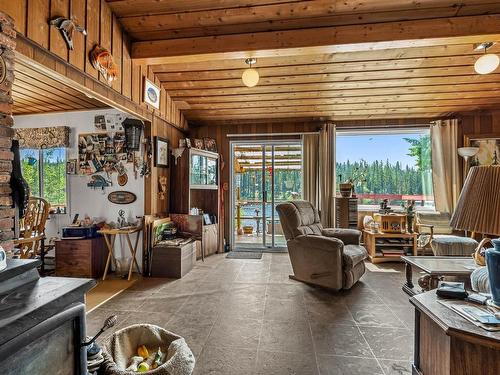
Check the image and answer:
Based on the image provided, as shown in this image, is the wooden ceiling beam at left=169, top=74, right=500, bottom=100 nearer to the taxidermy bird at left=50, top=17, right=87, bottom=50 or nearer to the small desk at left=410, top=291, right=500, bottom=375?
the taxidermy bird at left=50, top=17, right=87, bottom=50

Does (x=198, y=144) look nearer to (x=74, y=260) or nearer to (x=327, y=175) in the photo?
(x=327, y=175)

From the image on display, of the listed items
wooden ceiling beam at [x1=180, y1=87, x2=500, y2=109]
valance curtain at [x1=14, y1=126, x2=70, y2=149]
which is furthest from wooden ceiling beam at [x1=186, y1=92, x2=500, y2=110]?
valance curtain at [x1=14, y1=126, x2=70, y2=149]

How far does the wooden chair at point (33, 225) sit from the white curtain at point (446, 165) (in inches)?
237

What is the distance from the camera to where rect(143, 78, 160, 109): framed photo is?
3.47 metres

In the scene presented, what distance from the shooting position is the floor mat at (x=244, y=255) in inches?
185

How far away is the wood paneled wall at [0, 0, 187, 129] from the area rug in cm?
276

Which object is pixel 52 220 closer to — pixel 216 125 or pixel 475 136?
pixel 216 125

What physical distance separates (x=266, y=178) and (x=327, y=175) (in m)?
1.18

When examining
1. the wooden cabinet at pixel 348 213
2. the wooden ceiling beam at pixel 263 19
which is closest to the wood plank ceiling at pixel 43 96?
the wooden ceiling beam at pixel 263 19

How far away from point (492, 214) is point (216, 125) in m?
4.61

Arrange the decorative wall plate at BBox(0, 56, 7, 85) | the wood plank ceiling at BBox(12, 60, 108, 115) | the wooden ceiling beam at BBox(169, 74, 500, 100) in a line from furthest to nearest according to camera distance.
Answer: the wooden ceiling beam at BBox(169, 74, 500, 100), the wood plank ceiling at BBox(12, 60, 108, 115), the decorative wall plate at BBox(0, 56, 7, 85)

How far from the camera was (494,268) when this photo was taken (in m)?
1.16

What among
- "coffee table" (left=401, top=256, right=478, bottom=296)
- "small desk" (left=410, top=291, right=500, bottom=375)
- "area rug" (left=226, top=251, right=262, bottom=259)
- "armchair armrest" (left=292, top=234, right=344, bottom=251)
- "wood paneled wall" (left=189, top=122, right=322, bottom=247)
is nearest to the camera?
"small desk" (left=410, top=291, right=500, bottom=375)

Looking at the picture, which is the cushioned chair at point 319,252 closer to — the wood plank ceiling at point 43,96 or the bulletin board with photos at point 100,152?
the bulletin board with photos at point 100,152
